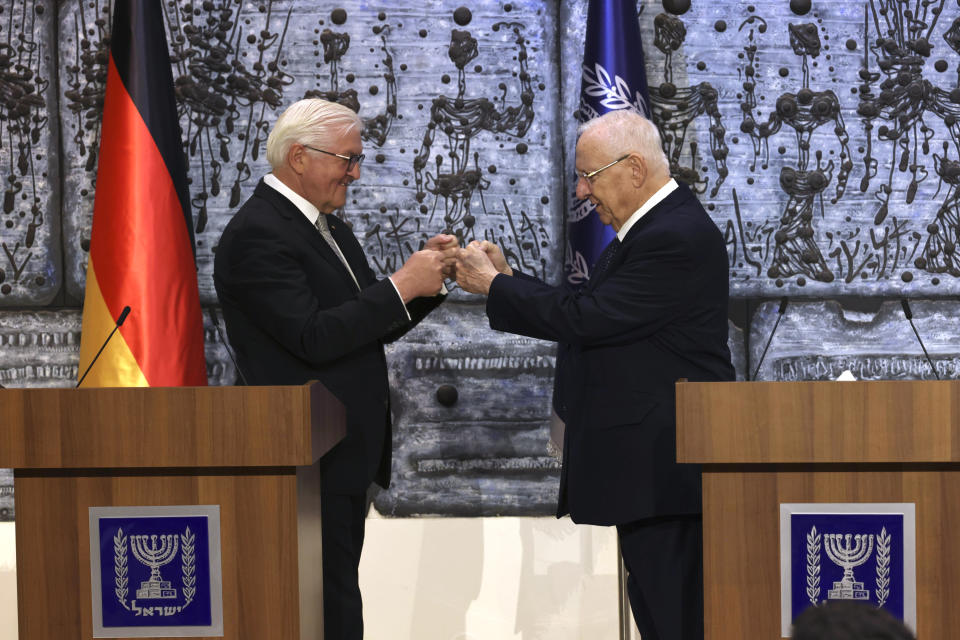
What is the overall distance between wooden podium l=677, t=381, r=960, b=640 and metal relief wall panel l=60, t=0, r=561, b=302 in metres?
1.94

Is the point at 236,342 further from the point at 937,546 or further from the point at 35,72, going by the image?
the point at 35,72

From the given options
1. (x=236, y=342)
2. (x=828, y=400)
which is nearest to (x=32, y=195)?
(x=236, y=342)

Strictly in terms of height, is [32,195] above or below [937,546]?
above

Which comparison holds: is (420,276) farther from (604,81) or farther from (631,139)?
(604,81)

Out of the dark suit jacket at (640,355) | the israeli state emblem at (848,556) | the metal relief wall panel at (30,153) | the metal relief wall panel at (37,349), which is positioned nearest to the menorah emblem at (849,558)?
the israeli state emblem at (848,556)

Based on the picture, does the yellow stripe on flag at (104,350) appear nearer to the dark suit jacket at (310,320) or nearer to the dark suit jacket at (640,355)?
the dark suit jacket at (310,320)

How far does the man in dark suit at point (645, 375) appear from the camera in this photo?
2273 millimetres

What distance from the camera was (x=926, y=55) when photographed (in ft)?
12.3

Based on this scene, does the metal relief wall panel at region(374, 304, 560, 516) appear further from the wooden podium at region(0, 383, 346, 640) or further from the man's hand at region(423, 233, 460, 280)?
the wooden podium at region(0, 383, 346, 640)

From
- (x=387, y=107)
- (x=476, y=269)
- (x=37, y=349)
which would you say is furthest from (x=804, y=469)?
(x=37, y=349)

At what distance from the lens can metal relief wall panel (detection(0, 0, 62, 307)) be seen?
3.72 meters

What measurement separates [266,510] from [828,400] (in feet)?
3.70

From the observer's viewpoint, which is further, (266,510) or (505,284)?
(505,284)

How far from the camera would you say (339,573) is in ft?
7.64
